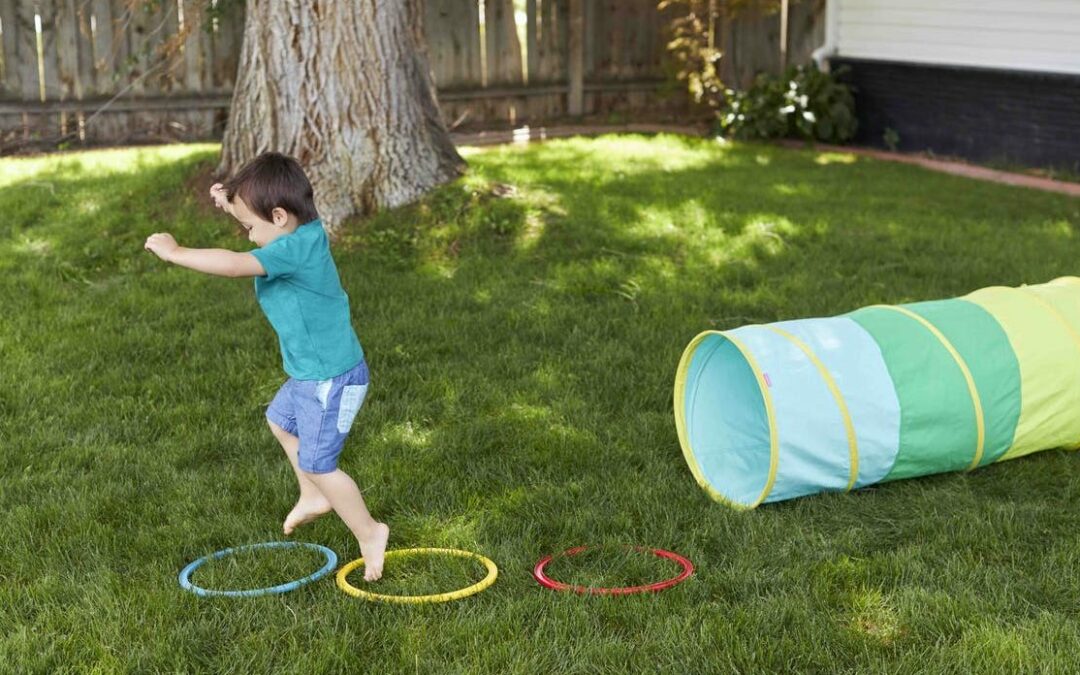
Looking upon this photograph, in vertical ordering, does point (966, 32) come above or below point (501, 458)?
above

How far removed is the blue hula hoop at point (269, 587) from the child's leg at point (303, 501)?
0.35ft

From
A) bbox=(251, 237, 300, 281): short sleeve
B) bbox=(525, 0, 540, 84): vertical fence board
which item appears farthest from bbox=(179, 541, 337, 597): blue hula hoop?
bbox=(525, 0, 540, 84): vertical fence board

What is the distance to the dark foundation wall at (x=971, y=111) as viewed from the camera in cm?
1126

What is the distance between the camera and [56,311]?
678cm

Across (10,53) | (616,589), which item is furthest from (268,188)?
(10,53)

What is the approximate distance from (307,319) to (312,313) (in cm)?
2

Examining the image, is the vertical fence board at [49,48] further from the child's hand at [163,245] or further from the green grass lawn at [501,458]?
the child's hand at [163,245]

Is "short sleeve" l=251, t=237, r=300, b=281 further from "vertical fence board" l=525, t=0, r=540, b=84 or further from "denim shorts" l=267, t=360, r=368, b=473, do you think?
"vertical fence board" l=525, t=0, r=540, b=84

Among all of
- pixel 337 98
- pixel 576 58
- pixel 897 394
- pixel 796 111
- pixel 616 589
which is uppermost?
pixel 576 58

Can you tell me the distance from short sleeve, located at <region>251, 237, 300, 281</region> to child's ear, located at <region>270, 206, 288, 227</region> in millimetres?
67

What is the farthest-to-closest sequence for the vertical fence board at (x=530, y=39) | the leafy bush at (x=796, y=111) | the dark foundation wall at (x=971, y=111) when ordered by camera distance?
the vertical fence board at (x=530, y=39)
the leafy bush at (x=796, y=111)
the dark foundation wall at (x=971, y=111)

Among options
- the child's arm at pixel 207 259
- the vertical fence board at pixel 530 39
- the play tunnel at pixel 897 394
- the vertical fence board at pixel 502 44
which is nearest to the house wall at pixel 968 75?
the vertical fence board at pixel 530 39

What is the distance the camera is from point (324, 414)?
403 cm

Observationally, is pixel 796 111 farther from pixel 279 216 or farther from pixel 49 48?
pixel 279 216
